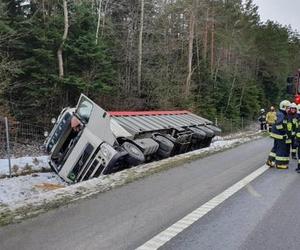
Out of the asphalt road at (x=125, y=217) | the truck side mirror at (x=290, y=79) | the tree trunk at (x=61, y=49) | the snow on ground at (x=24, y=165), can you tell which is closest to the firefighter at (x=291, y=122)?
the asphalt road at (x=125, y=217)

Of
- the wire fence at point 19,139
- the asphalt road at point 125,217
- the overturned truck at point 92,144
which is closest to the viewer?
the asphalt road at point 125,217

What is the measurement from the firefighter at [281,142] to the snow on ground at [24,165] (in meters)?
7.17

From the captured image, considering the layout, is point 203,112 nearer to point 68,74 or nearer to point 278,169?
point 68,74

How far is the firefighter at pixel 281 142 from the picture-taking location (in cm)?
1055

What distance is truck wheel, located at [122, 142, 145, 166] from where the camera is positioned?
37.8ft

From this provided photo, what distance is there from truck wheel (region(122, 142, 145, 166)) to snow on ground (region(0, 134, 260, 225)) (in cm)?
92

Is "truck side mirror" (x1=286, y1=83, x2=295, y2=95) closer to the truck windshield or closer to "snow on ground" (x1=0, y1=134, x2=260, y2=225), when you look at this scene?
"snow on ground" (x1=0, y1=134, x2=260, y2=225)

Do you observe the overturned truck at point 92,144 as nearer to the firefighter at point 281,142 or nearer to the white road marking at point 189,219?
the firefighter at point 281,142

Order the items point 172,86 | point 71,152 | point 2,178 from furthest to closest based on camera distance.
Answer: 1. point 172,86
2. point 2,178
3. point 71,152

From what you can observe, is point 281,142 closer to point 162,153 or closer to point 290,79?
point 290,79

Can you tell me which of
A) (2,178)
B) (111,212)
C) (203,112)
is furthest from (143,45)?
(111,212)

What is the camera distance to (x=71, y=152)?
11.1 meters

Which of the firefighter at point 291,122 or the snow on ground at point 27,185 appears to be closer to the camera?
the snow on ground at point 27,185

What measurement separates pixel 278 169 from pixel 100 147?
4297 millimetres
